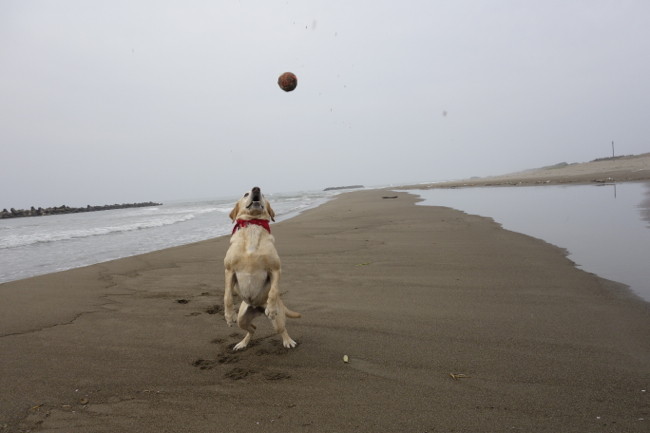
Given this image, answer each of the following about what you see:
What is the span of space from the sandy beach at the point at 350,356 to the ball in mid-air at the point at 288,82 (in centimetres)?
326

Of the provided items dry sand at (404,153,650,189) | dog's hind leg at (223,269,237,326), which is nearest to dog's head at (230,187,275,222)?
dog's hind leg at (223,269,237,326)

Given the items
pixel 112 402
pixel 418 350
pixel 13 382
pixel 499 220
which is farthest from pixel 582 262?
pixel 13 382

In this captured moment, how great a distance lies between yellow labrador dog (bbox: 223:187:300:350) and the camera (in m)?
3.36

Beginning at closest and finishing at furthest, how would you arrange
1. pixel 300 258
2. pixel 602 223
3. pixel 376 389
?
pixel 376 389 < pixel 300 258 < pixel 602 223

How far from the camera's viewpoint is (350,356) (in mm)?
3240

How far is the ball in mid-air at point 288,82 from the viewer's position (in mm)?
6363

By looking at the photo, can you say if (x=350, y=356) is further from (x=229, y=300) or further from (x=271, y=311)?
(x=229, y=300)

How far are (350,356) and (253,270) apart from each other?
3.81ft

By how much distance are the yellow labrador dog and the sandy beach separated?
0.38m

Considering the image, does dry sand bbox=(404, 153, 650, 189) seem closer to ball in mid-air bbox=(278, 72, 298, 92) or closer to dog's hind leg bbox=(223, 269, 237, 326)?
ball in mid-air bbox=(278, 72, 298, 92)

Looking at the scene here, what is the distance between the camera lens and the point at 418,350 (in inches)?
127

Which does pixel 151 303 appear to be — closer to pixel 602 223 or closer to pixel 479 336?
pixel 479 336

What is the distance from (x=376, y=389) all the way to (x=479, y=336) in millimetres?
1296

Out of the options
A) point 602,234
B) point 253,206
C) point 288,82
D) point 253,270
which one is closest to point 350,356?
Result: point 253,270
